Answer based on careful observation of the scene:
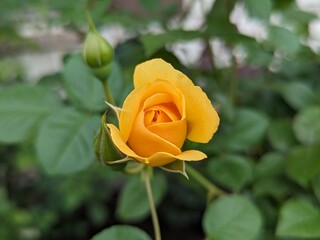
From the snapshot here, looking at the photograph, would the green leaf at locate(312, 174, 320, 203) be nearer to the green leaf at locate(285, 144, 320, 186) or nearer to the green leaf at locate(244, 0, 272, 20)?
the green leaf at locate(285, 144, 320, 186)

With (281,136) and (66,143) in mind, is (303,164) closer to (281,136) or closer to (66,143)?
(281,136)

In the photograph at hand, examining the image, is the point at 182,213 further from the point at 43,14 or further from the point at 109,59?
the point at 109,59

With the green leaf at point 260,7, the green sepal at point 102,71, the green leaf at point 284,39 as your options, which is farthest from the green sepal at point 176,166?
the green leaf at point 284,39

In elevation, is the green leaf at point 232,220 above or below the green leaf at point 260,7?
below

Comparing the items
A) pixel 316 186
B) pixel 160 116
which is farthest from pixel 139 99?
pixel 316 186

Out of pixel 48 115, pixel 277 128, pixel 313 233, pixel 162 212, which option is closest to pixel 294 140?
pixel 277 128

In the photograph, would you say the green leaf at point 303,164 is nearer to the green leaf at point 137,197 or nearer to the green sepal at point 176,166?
the green leaf at point 137,197

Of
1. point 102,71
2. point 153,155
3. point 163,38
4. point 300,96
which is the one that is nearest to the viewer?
point 153,155

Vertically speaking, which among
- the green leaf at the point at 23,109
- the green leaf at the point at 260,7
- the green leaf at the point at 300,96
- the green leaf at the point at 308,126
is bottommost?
the green leaf at the point at 300,96
